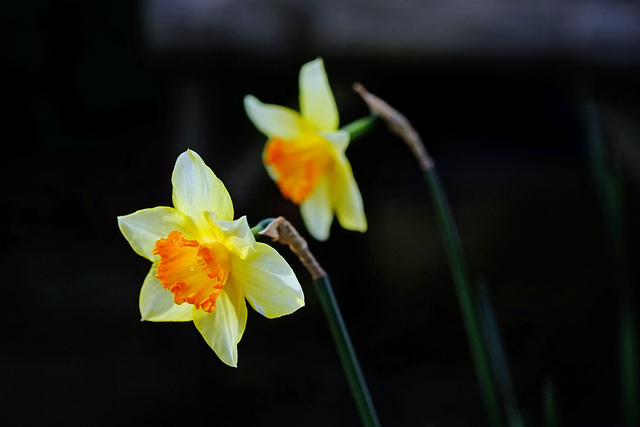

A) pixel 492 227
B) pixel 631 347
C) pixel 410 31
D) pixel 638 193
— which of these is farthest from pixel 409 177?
pixel 631 347

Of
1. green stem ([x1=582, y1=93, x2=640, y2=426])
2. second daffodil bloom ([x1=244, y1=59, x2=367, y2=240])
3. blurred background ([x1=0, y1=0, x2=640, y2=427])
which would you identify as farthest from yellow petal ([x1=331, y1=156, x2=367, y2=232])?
blurred background ([x1=0, y1=0, x2=640, y2=427])

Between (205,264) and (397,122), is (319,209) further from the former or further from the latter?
(205,264)

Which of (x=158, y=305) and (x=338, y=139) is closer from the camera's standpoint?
(x=158, y=305)

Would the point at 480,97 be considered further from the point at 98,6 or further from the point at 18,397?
the point at 18,397

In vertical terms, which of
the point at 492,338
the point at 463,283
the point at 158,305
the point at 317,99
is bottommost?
the point at 492,338

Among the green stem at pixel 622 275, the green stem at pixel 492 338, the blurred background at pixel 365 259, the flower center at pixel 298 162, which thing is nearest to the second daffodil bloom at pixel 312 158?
the flower center at pixel 298 162

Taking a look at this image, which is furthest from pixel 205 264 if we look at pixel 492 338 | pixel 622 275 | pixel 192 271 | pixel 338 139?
pixel 622 275
